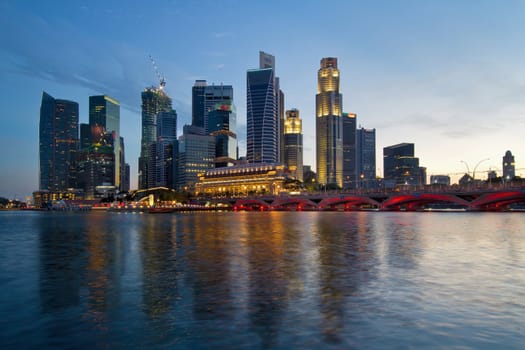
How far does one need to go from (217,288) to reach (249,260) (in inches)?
326

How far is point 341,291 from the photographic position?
16.3 meters

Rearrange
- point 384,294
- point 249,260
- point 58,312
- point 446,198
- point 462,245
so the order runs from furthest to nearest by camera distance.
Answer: point 446,198 → point 462,245 → point 249,260 → point 384,294 → point 58,312

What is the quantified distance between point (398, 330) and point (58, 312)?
421 inches

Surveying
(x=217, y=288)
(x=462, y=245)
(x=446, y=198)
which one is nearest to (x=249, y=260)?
(x=217, y=288)

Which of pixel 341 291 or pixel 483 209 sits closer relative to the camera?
pixel 341 291

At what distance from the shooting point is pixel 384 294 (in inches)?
618

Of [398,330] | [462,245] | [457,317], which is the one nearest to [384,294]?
[457,317]

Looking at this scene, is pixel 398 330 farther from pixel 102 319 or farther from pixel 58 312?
pixel 58 312

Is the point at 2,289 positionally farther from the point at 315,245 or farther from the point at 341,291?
the point at 315,245

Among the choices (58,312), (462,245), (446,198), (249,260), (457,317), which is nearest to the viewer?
(457,317)

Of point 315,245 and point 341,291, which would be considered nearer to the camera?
point 341,291

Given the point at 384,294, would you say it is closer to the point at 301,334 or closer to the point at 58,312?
the point at 301,334

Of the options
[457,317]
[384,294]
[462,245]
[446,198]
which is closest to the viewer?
[457,317]

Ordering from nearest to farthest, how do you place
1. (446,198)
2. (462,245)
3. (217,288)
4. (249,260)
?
(217,288) < (249,260) < (462,245) < (446,198)
